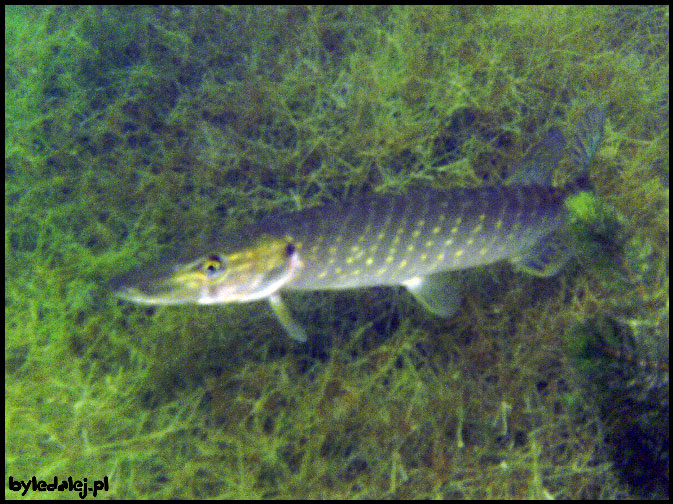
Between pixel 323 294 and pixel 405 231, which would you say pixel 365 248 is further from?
pixel 323 294

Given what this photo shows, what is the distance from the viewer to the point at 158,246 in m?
3.43

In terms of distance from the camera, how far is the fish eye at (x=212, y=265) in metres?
2.36

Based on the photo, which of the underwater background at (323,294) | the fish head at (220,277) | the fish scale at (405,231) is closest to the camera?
the fish head at (220,277)

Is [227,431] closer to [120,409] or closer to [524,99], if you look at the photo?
[120,409]

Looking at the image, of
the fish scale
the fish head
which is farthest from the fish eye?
the fish scale

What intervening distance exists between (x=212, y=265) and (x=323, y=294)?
4.36 feet

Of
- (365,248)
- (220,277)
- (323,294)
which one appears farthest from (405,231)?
(220,277)

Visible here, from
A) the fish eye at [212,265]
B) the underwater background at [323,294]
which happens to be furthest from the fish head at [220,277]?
the underwater background at [323,294]

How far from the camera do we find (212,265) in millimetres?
2371

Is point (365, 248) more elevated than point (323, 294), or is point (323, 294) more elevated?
point (323, 294)

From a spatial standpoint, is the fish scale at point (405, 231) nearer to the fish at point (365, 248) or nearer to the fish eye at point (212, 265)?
the fish at point (365, 248)

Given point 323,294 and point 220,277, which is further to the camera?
point 323,294

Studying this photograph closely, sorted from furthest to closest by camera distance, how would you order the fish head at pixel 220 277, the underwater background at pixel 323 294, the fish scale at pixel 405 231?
the underwater background at pixel 323 294
the fish scale at pixel 405 231
the fish head at pixel 220 277

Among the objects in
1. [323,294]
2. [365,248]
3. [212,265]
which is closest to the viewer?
[212,265]
